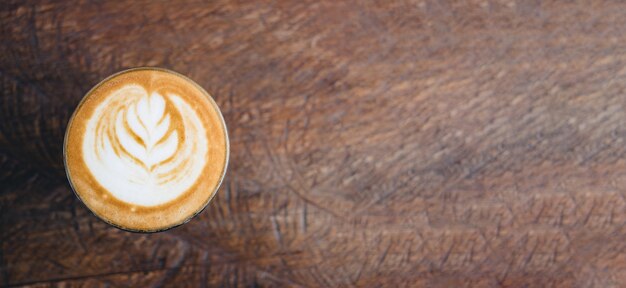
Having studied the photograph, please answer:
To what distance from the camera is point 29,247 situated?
127 cm

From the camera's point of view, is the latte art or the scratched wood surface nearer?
the latte art

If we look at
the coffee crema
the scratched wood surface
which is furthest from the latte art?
the scratched wood surface

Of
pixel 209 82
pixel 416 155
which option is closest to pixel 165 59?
pixel 209 82

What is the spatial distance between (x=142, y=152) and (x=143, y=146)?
1 centimetres

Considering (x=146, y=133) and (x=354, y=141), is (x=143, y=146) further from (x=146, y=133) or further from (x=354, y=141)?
(x=354, y=141)

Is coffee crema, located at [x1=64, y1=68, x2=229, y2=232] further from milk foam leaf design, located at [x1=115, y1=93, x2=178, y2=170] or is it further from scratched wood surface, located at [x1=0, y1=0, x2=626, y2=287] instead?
scratched wood surface, located at [x1=0, y1=0, x2=626, y2=287]

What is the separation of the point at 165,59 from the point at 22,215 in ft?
1.33

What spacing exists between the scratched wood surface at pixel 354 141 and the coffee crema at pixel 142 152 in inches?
5.2

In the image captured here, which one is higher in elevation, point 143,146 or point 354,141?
point 143,146

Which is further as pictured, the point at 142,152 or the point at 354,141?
the point at 354,141

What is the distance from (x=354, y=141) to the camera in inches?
51.0

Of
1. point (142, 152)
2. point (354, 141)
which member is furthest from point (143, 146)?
point (354, 141)

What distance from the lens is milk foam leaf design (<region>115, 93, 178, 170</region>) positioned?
1140 millimetres

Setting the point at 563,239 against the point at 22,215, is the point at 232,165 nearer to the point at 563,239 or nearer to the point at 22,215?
the point at 22,215
